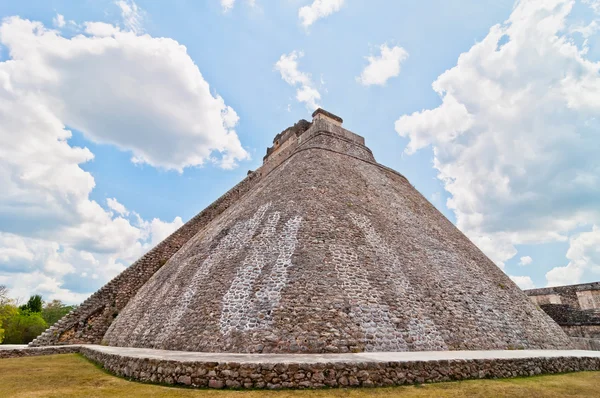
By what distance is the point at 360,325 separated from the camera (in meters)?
8.11

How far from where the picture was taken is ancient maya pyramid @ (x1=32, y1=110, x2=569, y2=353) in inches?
321

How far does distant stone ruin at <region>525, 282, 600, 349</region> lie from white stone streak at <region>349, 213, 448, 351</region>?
11.2 meters

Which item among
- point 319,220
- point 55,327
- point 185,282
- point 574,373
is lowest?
point 574,373

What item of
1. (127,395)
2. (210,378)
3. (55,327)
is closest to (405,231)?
(210,378)

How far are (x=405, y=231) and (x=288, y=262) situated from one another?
5701 millimetres

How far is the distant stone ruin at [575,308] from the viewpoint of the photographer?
16.5 metres

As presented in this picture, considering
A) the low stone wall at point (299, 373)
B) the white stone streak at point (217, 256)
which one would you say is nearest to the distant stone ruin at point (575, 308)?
the low stone wall at point (299, 373)

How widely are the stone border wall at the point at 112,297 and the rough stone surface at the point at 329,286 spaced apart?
2.35 meters

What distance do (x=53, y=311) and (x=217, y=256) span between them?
55113mm

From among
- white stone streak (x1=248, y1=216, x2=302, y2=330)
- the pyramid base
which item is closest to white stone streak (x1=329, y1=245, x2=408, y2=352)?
white stone streak (x1=248, y1=216, x2=302, y2=330)

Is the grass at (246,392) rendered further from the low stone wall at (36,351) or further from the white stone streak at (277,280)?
the low stone wall at (36,351)

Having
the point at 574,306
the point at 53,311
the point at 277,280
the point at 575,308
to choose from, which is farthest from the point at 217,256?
the point at 53,311

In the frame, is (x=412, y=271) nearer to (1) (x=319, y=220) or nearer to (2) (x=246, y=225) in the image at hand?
(1) (x=319, y=220)

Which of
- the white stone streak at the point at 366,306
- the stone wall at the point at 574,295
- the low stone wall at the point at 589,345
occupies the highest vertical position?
the stone wall at the point at 574,295
